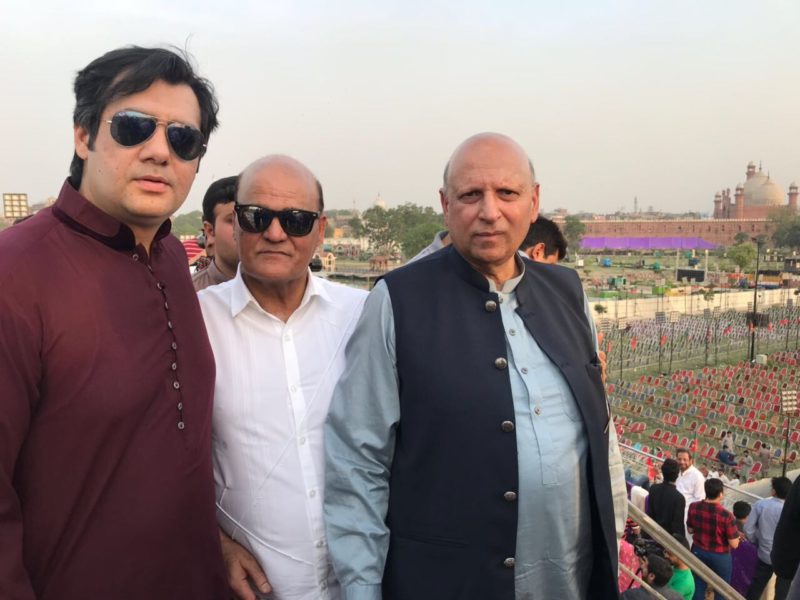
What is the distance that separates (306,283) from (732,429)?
13445mm

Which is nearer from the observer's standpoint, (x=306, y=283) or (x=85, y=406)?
(x=85, y=406)

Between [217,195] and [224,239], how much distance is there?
0.25 m

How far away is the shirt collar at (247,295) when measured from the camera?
1.69 meters

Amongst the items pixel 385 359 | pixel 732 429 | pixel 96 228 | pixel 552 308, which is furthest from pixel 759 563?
pixel 732 429

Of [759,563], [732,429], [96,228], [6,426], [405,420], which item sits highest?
[96,228]

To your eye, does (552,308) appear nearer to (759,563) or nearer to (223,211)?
(223,211)

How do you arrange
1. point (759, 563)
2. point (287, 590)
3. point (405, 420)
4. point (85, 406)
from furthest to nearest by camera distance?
point (759, 563) → point (287, 590) → point (405, 420) → point (85, 406)

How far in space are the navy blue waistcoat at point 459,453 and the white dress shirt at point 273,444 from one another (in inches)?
8.9

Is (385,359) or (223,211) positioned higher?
(223,211)

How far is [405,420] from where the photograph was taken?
1492 mm

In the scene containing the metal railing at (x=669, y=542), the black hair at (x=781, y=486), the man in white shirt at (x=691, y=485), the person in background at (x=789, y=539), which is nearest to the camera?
the metal railing at (x=669, y=542)

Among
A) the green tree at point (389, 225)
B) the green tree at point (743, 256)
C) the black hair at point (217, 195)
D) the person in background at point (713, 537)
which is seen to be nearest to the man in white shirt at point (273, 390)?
the black hair at point (217, 195)

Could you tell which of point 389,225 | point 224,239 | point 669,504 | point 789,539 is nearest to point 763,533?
point 669,504

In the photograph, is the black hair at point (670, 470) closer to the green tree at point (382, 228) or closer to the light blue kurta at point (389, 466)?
the light blue kurta at point (389, 466)
